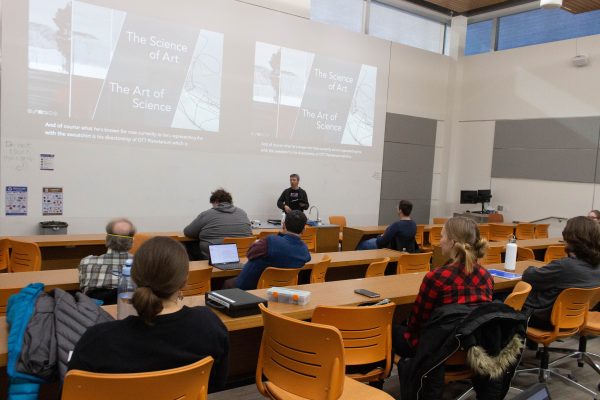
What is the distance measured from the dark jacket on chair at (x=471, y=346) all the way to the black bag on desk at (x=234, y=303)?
0.80 metres

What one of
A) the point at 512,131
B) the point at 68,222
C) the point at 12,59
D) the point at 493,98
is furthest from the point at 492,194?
the point at 12,59

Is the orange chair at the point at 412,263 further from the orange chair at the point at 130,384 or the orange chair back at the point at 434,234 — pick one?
the orange chair at the point at 130,384

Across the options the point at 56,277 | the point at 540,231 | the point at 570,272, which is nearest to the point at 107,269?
the point at 56,277

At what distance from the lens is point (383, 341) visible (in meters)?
2.38

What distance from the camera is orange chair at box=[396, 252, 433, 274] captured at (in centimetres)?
441

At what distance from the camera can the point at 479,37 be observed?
11.1m

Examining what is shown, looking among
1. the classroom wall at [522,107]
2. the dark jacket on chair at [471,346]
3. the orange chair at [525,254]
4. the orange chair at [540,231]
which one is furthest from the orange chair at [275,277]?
the classroom wall at [522,107]

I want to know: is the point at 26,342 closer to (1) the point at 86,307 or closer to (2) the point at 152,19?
(1) the point at 86,307

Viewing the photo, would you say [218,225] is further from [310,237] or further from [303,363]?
[303,363]

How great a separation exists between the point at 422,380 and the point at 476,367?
0.26 meters

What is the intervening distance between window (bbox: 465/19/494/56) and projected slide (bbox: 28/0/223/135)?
652cm

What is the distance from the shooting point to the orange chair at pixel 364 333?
7.27 feet

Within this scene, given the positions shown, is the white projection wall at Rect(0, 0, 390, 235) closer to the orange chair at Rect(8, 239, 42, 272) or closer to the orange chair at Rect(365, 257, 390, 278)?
the orange chair at Rect(8, 239, 42, 272)

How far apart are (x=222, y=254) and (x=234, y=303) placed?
1.74m
